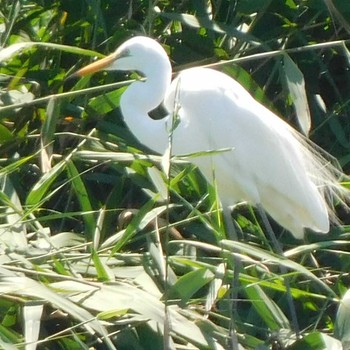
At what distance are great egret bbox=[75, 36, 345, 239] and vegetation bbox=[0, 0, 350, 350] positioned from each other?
68 mm

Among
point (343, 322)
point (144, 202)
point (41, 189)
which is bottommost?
point (144, 202)

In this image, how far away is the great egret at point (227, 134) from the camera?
8.00ft

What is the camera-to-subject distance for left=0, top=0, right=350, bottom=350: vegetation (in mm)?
1905

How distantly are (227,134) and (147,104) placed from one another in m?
0.18

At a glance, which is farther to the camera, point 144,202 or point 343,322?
point 144,202

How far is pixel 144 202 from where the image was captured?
2.65m

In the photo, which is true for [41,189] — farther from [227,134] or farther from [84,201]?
[227,134]

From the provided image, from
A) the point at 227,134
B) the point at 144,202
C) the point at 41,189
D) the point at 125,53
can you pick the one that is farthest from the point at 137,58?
the point at 41,189

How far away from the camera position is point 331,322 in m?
2.28

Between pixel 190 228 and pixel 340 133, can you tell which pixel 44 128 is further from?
pixel 340 133

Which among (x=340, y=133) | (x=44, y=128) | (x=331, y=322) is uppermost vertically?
(x=44, y=128)

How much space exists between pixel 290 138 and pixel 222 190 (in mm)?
187

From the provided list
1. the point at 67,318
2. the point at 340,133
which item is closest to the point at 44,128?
the point at 67,318

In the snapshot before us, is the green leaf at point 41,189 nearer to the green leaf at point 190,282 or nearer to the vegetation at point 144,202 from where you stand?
the vegetation at point 144,202
